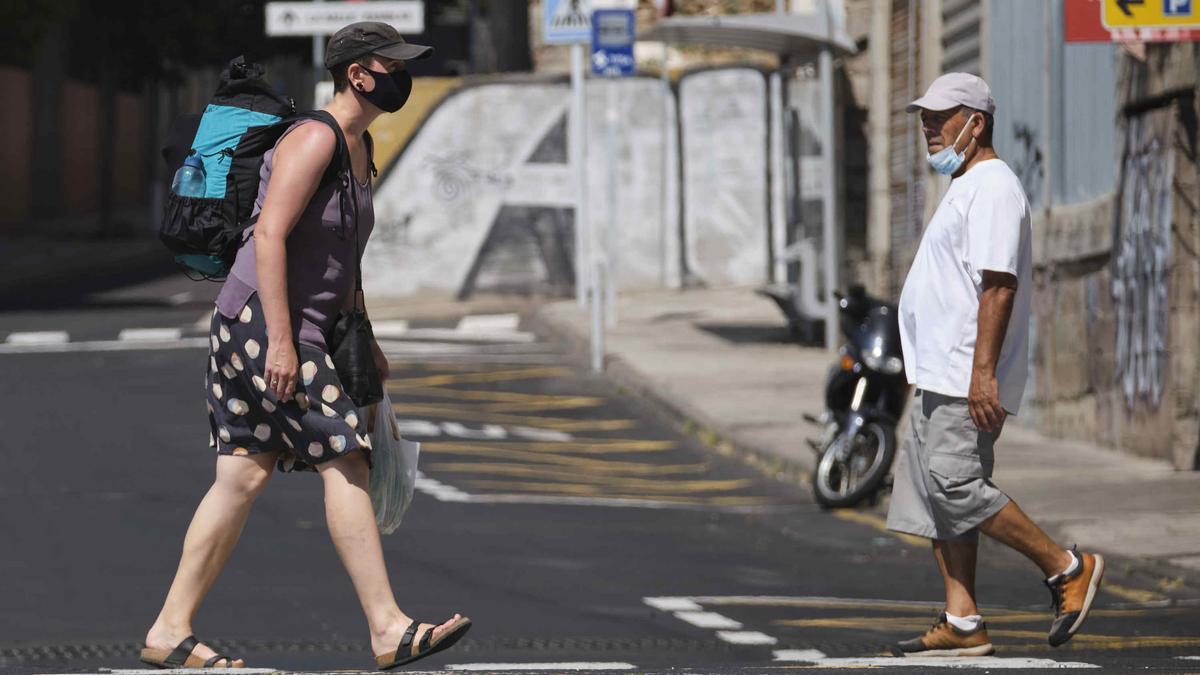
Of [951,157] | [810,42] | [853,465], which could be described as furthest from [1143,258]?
[810,42]

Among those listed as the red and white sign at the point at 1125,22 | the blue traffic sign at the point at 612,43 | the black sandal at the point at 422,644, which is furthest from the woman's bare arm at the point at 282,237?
the blue traffic sign at the point at 612,43

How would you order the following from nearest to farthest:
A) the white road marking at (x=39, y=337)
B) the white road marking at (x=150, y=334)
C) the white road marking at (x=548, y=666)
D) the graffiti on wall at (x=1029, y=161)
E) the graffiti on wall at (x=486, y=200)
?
the white road marking at (x=548, y=666), the graffiti on wall at (x=1029, y=161), the white road marking at (x=39, y=337), the white road marking at (x=150, y=334), the graffiti on wall at (x=486, y=200)

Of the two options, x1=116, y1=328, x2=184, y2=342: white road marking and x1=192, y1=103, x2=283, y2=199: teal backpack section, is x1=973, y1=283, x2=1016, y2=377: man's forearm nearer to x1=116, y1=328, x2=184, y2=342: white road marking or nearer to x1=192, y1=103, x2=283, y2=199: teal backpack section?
x1=192, y1=103, x2=283, y2=199: teal backpack section

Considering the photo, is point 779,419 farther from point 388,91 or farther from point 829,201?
point 388,91

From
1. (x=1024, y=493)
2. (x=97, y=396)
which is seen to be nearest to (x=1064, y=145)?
(x=1024, y=493)

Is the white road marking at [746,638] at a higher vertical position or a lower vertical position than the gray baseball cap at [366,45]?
lower

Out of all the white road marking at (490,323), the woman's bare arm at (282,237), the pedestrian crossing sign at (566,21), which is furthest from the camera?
the white road marking at (490,323)

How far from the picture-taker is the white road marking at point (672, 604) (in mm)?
8453

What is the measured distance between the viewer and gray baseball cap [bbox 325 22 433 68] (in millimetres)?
5914

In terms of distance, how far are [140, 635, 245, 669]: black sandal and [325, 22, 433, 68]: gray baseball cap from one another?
159 centimetres

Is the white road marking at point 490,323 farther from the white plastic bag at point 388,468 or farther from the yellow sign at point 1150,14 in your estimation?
the white plastic bag at point 388,468

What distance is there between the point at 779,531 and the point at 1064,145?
4.70m

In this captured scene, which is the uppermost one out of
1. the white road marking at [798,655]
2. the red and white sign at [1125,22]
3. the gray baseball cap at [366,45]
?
the red and white sign at [1125,22]

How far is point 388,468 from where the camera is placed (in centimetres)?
615
